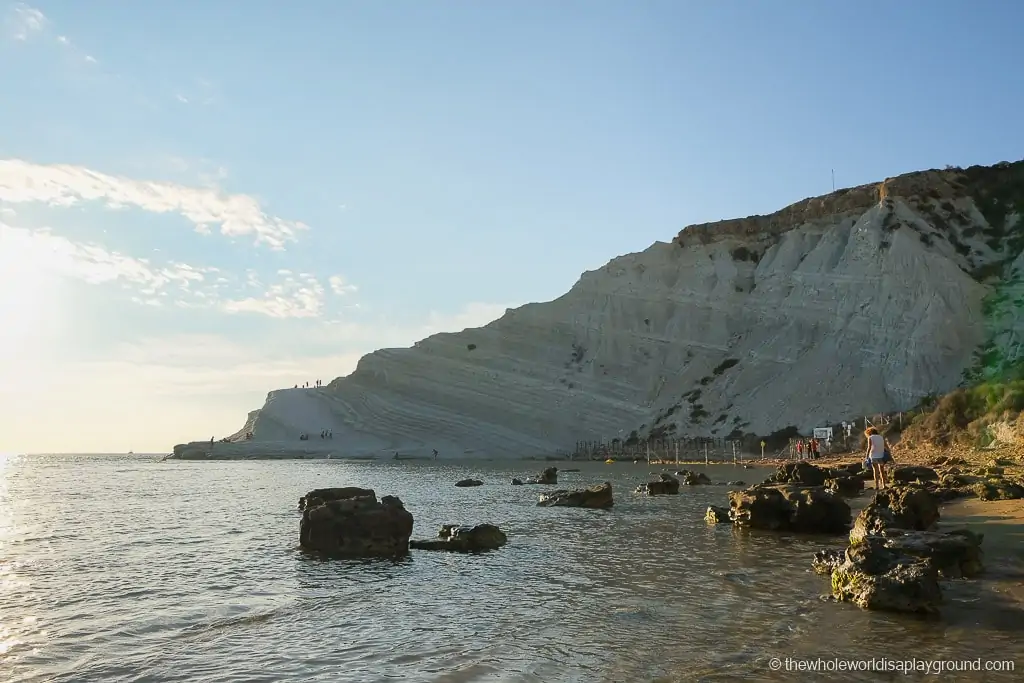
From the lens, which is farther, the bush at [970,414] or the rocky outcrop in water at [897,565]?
the bush at [970,414]

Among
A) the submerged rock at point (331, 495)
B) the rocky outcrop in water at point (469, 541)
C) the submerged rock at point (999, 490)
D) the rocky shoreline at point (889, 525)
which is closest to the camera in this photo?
the rocky shoreline at point (889, 525)

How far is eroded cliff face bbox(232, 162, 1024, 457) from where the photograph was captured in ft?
200

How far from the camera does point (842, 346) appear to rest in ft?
211

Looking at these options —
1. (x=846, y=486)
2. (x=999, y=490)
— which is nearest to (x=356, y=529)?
(x=999, y=490)

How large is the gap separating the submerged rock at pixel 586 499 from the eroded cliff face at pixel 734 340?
4051 centimetres

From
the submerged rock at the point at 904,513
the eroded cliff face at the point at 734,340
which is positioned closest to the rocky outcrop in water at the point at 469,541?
the submerged rock at the point at 904,513

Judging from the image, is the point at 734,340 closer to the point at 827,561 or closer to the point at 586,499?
the point at 586,499

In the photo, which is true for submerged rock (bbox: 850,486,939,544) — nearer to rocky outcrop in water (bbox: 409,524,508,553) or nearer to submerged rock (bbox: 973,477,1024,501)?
submerged rock (bbox: 973,477,1024,501)

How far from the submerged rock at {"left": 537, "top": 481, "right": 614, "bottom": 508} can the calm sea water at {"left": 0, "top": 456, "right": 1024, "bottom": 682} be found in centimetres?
576

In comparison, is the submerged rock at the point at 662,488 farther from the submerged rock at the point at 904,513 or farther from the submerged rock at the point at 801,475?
the submerged rock at the point at 904,513

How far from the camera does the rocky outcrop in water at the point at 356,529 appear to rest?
1463 centimetres

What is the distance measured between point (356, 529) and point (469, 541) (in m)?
2.17

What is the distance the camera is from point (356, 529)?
48.9 feet

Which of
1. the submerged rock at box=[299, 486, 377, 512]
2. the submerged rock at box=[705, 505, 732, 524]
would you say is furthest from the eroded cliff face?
the submerged rock at box=[299, 486, 377, 512]
